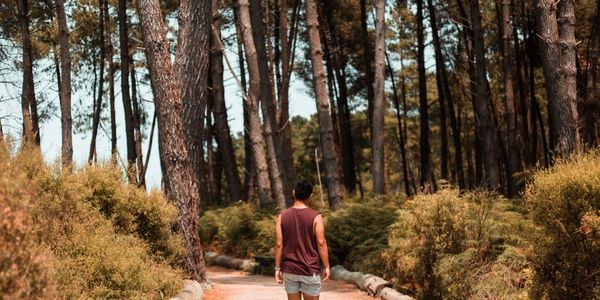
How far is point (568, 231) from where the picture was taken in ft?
A: 26.3

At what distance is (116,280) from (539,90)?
3417 cm

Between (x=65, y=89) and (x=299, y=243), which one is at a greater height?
(x=65, y=89)

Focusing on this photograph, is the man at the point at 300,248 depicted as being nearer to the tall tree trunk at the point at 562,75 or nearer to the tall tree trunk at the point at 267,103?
the tall tree trunk at the point at 562,75

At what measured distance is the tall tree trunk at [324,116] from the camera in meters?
19.9

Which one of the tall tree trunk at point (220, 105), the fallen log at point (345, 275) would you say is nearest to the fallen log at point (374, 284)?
the fallen log at point (345, 275)

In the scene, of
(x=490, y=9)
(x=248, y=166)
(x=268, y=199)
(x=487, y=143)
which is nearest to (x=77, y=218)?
(x=268, y=199)

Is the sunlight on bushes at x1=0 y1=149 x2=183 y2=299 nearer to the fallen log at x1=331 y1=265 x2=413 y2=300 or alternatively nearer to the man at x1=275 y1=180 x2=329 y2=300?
the man at x1=275 y1=180 x2=329 y2=300

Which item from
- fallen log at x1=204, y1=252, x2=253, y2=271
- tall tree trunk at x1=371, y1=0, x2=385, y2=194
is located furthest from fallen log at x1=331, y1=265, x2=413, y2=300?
tall tree trunk at x1=371, y1=0, x2=385, y2=194

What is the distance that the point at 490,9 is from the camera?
3584 centimetres

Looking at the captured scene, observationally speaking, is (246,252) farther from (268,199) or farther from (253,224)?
(268,199)

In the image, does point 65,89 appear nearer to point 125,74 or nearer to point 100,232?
point 125,74

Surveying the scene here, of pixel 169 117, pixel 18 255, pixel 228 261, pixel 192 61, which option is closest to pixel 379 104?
pixel 228 261

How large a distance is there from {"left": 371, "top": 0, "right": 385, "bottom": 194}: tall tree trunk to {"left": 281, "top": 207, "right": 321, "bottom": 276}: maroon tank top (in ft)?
43.0

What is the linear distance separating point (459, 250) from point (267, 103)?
12.2 m
